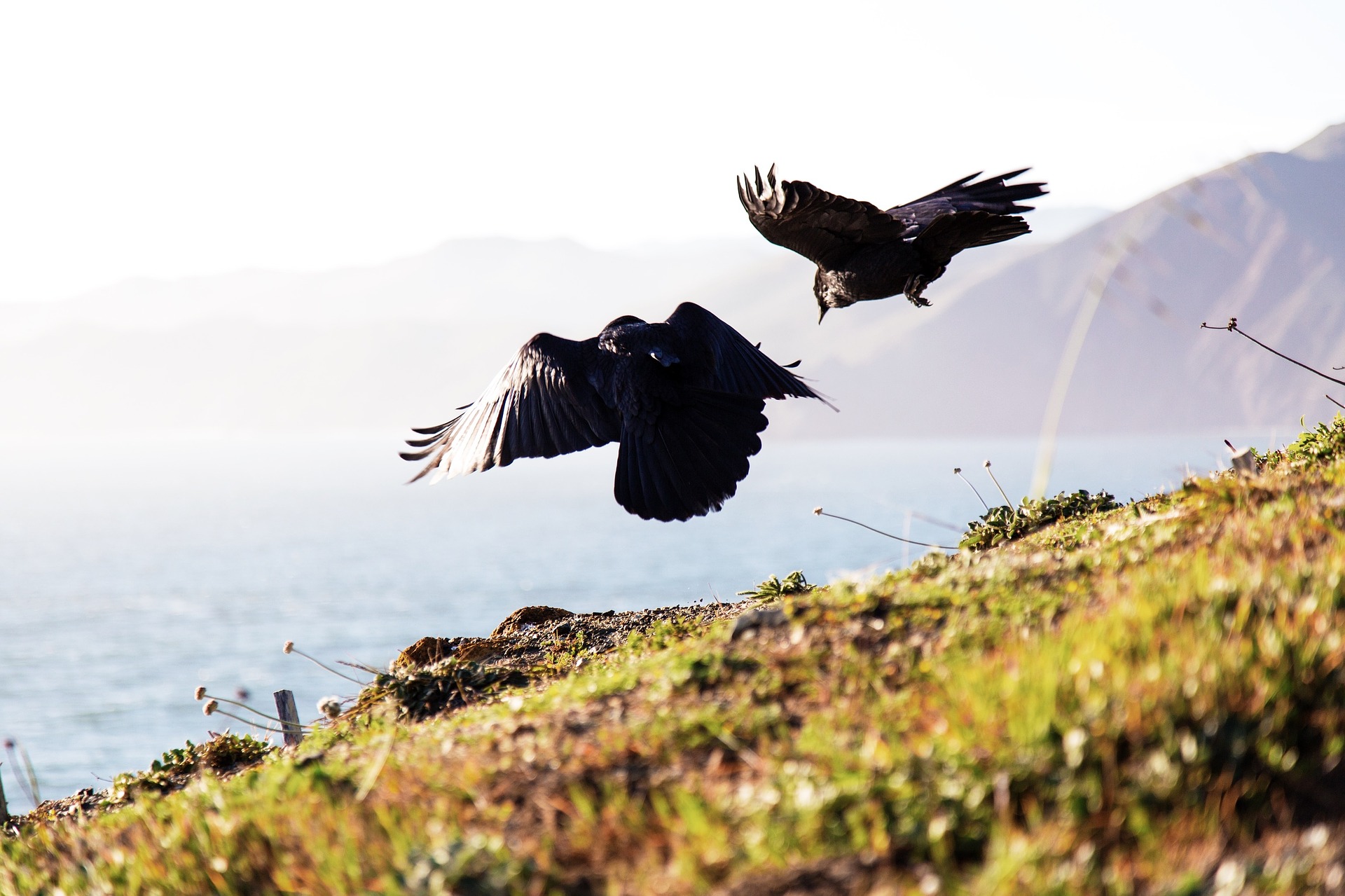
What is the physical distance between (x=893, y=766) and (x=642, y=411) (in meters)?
4.67

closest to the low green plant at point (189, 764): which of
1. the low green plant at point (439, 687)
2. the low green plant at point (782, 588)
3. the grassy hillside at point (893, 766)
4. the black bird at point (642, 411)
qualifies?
the low green plant at point (439, 687)

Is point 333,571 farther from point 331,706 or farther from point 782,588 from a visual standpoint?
point 331,706

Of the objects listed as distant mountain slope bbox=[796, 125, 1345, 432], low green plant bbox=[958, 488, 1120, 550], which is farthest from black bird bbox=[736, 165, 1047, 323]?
distant mountain slope bbox=[796, 125, 1345, 432]

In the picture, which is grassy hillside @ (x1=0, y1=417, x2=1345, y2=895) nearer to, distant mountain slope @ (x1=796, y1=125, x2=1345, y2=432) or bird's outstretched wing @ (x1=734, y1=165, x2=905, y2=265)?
bird's outstretched wing @ (x1=734, y1=165, x2=905, y2=265)

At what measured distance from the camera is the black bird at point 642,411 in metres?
7.14

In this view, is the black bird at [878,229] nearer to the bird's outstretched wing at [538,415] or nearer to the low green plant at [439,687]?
the bird's outstretched wing at [538,415]

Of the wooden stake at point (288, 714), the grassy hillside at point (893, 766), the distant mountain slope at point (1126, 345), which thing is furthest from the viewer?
the distant mountain slope at point (1126, 345)

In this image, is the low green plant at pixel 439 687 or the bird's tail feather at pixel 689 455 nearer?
the low green plant at pixel 439 687

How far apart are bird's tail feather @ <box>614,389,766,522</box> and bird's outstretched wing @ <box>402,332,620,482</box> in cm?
39

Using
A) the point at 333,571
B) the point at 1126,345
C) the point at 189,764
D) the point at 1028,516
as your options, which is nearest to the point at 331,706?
the point at 189,764

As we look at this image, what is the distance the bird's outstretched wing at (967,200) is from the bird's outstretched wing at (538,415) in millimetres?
2472

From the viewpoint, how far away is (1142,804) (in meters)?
2.67

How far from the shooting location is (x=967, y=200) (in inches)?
308

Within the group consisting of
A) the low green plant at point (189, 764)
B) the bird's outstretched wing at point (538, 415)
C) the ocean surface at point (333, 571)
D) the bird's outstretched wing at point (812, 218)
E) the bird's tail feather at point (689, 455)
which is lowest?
the ocean surface at point (333, 571)
